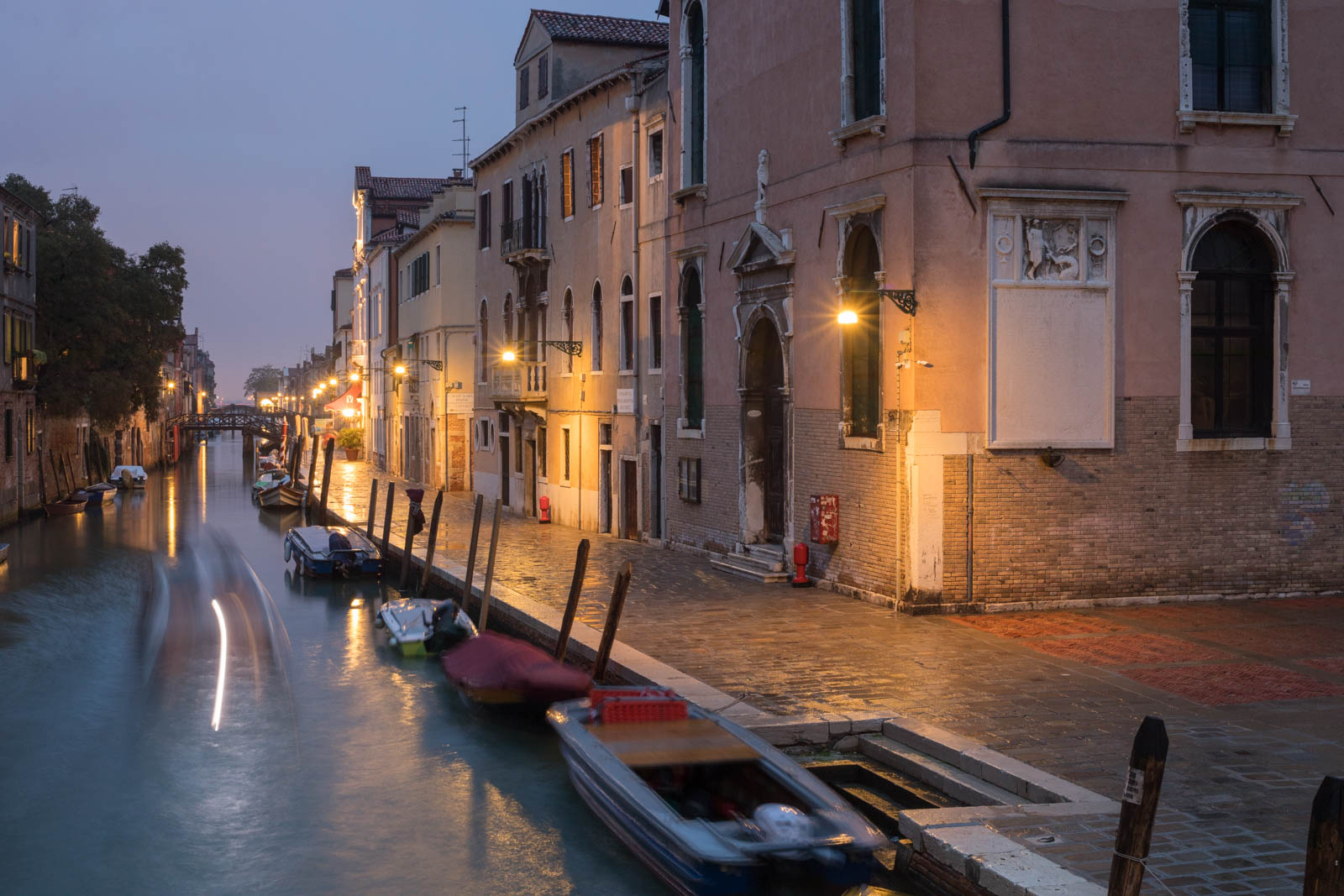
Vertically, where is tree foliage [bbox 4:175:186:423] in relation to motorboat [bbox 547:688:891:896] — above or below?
above

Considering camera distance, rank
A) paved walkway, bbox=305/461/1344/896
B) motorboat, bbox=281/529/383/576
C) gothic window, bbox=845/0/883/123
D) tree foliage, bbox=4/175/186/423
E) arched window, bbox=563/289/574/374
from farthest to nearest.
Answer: tree foliage, bbox=4/175/186/423 → arched window, bbox=563/289/574/374 → motorboat, bbox=281/529/383/576 → gothic window, bbox=845/0/883/123 → paved walkway, bbox=305/461/1344/896

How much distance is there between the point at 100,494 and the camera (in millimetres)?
43781

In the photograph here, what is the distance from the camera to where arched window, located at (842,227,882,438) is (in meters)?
15.9

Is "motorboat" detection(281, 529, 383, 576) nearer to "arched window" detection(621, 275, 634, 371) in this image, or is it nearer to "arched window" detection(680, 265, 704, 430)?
"arched window" detection(621, 275, 634, 371)

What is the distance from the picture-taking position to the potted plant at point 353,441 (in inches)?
2510

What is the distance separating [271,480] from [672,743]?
40.9 meters

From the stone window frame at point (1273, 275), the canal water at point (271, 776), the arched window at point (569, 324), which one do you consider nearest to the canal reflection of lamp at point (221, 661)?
the canal water at point (271, 776)

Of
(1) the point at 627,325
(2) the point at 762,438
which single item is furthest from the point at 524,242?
(2) the point at 762,438

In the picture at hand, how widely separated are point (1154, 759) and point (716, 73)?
15.9 metres

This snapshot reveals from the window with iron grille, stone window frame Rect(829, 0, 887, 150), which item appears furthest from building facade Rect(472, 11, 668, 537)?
stone window frame Rect(829, 0, 887, 150)

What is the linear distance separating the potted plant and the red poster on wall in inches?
1976

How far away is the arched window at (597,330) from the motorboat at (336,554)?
580 centimetres

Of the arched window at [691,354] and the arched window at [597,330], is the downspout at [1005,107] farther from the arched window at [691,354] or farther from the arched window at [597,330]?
the arched window at [597,330]

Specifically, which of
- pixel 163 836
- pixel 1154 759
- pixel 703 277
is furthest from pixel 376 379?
pixel 1154 759
